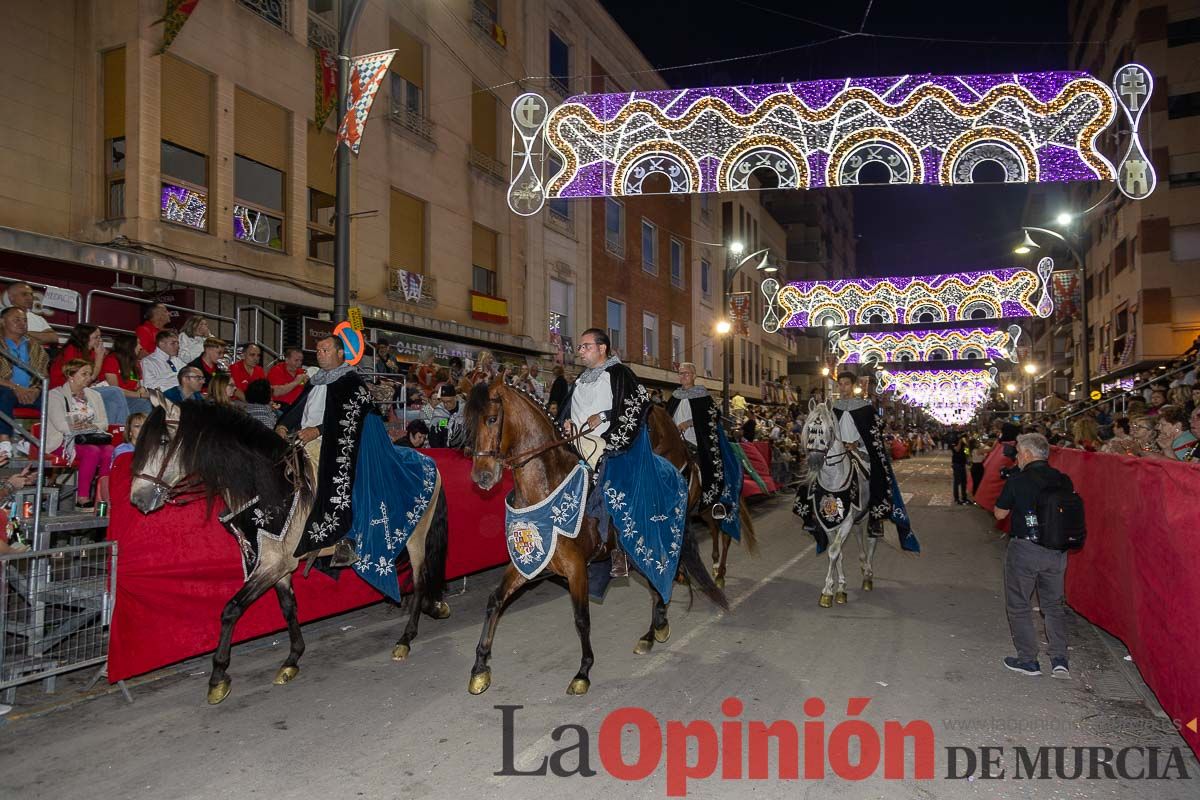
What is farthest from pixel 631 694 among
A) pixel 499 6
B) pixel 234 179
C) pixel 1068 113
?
pixel 499 6

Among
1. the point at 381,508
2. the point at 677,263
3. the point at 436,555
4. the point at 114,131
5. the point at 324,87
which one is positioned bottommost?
the point at 436,555

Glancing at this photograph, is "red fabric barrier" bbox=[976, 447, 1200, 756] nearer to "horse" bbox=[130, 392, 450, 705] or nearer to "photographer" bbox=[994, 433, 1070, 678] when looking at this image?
"photographer" bbox=[994, 433, 1070, 678]

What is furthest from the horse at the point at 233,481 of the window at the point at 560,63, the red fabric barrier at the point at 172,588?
the window at the point at 560,63

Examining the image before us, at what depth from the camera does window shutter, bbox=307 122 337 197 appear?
15789 mm

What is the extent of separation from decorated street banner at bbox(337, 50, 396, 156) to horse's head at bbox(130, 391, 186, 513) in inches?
203

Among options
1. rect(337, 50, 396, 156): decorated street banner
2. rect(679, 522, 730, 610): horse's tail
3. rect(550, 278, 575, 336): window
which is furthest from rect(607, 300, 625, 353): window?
rect(679, 522, 730, 610): horse's tail

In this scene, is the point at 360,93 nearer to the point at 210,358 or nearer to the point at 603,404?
the point at 210,358

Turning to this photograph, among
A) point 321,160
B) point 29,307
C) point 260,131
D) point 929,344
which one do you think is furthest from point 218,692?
point 929,344

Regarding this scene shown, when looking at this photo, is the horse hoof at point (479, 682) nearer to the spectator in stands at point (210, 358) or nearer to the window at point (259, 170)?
the spectator in stands at point (210, 358)

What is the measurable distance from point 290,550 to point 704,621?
389 cm

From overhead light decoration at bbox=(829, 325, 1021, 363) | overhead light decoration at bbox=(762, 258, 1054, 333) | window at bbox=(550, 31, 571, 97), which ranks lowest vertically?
overhead light decoration at bbox=(829, 325, 1021, 363)

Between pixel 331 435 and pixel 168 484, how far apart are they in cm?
132

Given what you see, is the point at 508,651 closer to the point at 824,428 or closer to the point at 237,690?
the point at 237,690

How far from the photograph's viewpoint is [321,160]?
52.7ft
